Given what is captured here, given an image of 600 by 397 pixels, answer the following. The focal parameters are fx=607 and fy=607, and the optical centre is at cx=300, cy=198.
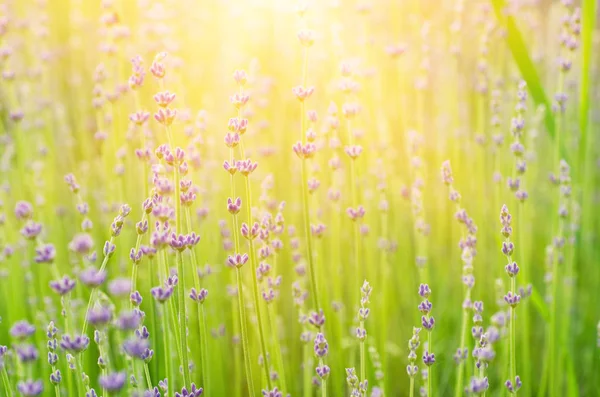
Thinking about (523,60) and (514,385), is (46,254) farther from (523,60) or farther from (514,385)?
(523,60)

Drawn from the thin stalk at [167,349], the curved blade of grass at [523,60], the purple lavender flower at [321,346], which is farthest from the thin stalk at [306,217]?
the curved blade of grass at [523,60]

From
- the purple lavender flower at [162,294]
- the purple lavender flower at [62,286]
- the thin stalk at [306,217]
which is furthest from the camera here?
the thin stalk at [306,217]

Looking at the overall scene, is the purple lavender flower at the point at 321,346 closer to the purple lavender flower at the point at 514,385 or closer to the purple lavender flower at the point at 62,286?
Result: the purple lavender flower at the point at 514,385

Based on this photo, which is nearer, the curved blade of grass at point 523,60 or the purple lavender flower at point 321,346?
the purple lavender flower at point 321,346

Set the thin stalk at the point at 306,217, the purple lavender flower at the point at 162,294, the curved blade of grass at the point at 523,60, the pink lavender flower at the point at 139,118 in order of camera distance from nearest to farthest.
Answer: the purple lavender flower at the point at 162,294 → the thin stalk at the point at 306,217 → the pink lavender flower at the point at 139,118 → the curved blade of grass at the point at 523,60

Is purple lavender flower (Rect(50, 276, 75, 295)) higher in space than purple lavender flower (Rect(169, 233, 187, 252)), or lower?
lower

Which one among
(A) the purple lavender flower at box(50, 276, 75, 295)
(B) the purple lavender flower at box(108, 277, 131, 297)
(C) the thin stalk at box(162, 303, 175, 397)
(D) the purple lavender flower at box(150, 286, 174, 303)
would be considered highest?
(B) the purple lavender flower at box(108, 277, 131, 297)

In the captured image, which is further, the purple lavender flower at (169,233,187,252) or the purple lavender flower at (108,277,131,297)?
the purple lavender flower at (169,233,187,252)

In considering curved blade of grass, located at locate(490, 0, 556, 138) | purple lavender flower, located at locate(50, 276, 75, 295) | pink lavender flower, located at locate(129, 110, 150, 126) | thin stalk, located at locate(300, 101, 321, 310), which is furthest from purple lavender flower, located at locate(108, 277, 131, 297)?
curved blade of grass, located at locate(490, 0, 556, 138)

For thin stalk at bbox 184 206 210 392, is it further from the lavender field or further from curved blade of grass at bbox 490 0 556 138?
curved blade of grass at bbox 490 0 556 138

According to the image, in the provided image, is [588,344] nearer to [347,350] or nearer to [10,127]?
[347,350]
